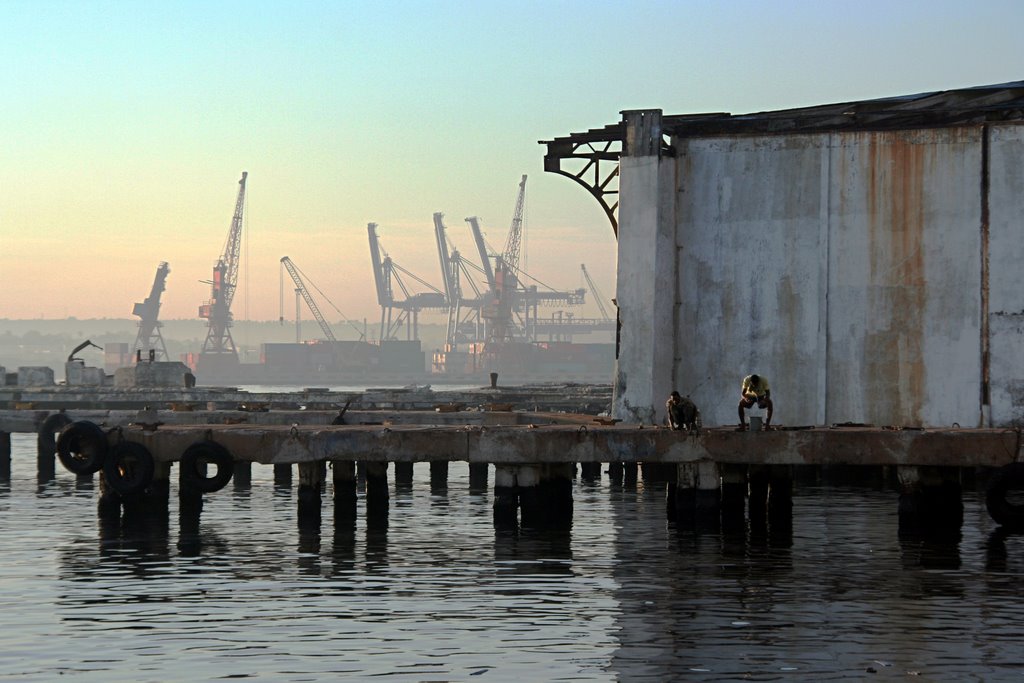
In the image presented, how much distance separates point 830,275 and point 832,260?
320 mm

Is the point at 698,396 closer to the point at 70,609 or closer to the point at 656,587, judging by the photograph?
the point at 656,587

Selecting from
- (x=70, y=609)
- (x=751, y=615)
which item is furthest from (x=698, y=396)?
(x=70, y=609)

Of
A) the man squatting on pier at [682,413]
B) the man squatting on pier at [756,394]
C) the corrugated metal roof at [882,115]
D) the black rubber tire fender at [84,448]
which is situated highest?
the corrugated metal roof at [882,115]

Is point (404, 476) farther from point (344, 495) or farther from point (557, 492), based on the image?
point (557, 492)

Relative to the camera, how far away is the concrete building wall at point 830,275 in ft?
112

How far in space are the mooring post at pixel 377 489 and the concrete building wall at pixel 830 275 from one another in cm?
555

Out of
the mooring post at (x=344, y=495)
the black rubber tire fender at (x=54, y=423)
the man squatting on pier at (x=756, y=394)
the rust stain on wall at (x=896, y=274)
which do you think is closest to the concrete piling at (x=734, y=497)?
the man squatting on pier at (x=756, y=394)

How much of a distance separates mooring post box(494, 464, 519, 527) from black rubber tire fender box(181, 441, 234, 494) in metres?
5.36

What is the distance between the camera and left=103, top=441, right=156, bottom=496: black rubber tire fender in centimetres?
3384

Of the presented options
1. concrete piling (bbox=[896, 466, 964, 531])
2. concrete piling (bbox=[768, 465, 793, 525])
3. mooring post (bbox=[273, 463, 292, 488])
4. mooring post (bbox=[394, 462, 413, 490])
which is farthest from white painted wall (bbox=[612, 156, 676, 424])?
mooring post (bbox=[273, 463, 292, 488])

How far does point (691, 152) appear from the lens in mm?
36312

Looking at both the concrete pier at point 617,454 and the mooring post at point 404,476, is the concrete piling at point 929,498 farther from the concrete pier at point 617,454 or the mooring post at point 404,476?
the mooring post at point 404,476

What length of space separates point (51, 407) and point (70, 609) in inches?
1470

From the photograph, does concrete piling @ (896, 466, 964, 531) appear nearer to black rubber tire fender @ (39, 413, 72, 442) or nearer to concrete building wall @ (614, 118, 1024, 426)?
concrete building wall @ (614, 118, 1024, 426)
